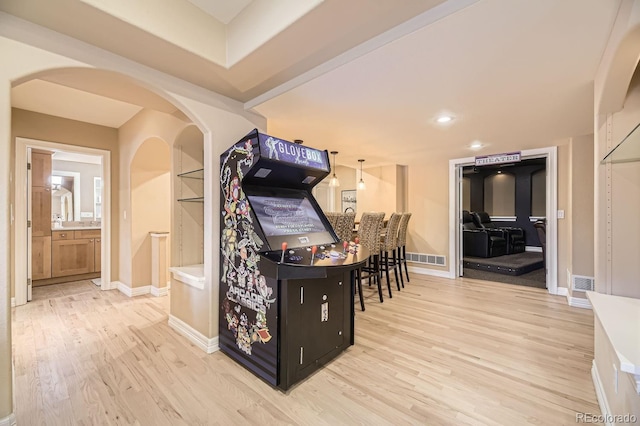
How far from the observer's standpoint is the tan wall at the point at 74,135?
3350mm

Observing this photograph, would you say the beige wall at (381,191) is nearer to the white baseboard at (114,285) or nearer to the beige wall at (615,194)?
the beige wall at (615,194)

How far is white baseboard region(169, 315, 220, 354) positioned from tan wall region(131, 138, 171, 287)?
5.00ft

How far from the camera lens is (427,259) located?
208 inches

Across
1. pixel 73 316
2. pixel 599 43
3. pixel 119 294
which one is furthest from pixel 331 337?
pixel 119 294

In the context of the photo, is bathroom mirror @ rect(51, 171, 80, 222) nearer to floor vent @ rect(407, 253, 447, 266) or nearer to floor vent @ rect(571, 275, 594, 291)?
floor vent @ rect(407, 253, 447, 266)

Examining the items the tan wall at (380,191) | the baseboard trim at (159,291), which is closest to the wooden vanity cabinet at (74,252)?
the baseboard trim at (159,291)

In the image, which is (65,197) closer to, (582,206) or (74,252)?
(74,252)

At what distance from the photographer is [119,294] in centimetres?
387

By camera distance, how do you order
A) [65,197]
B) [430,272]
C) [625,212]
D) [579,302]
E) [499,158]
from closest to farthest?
[625,212] < [579,302] < [499,158] < [430,272] < [65,197]

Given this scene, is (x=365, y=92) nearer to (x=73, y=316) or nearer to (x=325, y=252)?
(x=325, y=252)

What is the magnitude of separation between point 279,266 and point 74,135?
4.08m

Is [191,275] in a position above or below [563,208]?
below

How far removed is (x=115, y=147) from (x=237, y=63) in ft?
11.0

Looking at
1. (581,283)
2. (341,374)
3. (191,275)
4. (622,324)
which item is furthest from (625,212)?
(191,275)
